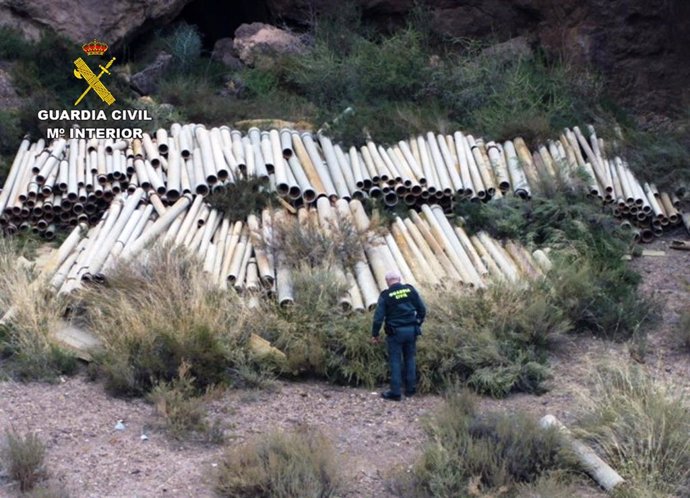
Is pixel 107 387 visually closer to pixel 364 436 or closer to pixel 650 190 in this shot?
pixel 364 436

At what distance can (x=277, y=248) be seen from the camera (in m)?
16.2

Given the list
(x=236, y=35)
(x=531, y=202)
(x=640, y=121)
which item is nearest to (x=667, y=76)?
(x=640, y=121)

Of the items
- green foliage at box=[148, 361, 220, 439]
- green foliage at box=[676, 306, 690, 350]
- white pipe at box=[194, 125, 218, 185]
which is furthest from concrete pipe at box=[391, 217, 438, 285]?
green foliage at box=[148, 361, 220, 439]

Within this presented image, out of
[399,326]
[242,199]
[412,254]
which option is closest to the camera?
[399,326]

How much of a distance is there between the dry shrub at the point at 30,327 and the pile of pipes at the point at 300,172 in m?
2.54

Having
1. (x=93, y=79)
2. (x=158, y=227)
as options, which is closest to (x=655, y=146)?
(x=158, y=227)

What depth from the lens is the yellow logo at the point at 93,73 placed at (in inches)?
824

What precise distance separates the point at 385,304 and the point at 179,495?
11.7 ft

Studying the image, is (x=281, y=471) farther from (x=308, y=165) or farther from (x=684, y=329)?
(x=308, y=165)

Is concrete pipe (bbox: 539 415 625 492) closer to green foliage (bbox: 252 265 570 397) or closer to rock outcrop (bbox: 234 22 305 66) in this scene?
green foliage (bbox: 252 265 570 397)

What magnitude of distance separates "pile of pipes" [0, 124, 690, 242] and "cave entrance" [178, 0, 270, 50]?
6.75m

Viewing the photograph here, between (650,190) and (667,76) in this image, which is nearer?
(650,190)

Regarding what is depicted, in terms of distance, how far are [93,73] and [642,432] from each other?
12.8 metres

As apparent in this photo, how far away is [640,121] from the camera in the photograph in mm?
21719
